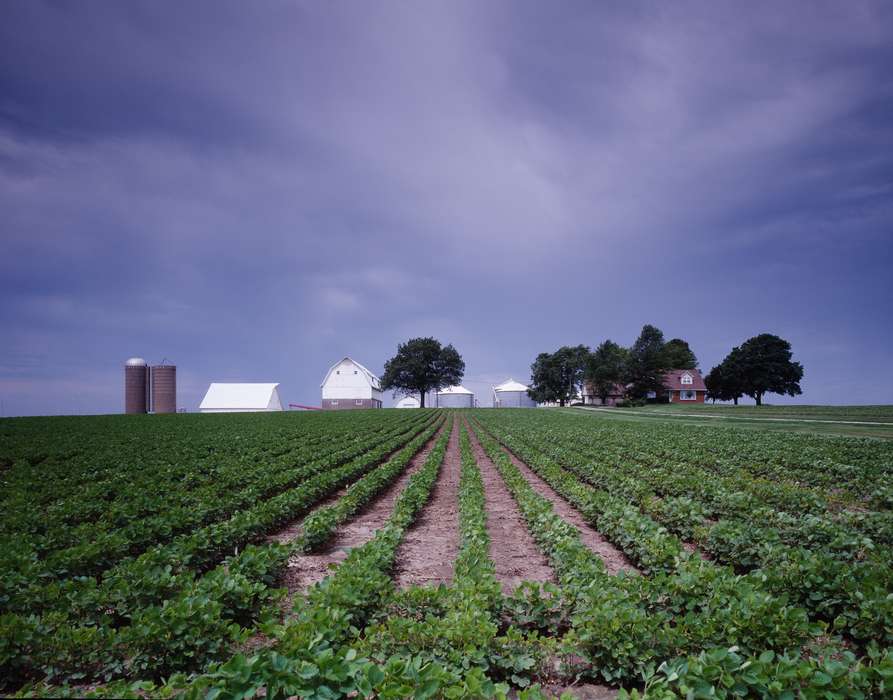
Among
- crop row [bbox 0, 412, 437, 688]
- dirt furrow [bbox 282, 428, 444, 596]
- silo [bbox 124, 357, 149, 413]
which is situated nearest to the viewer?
crop row [bbox 0, 412, 437, 688]

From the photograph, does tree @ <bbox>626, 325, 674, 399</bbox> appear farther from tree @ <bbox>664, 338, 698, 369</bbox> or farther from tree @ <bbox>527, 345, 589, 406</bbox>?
tree @ <bbox>527, 345, 589, 406</bbox>

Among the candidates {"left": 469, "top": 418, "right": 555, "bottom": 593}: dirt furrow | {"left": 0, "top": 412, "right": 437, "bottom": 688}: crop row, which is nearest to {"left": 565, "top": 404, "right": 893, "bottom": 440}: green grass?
{"left": 469, "top": 418, "right": 555, "bottom": 593}: dirt furrow

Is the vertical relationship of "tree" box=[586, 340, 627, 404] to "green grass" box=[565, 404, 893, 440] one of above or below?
above

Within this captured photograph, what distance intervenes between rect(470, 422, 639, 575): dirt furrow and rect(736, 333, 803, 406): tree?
87588 millimetres

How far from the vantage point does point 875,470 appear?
1423 cm

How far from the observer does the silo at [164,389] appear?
7131 cm

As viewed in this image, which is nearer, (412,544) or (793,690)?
(793,690)

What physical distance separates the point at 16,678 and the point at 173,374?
253ft

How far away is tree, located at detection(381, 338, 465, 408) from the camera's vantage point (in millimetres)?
99438

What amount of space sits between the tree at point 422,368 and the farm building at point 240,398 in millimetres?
27389

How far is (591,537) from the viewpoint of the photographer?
383 inches

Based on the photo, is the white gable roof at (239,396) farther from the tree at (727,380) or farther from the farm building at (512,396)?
the tree at (727,380)

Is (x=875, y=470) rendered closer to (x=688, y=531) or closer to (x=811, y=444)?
(x=811, y=444)

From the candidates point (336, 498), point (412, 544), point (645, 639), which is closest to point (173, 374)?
point (336, 498)
